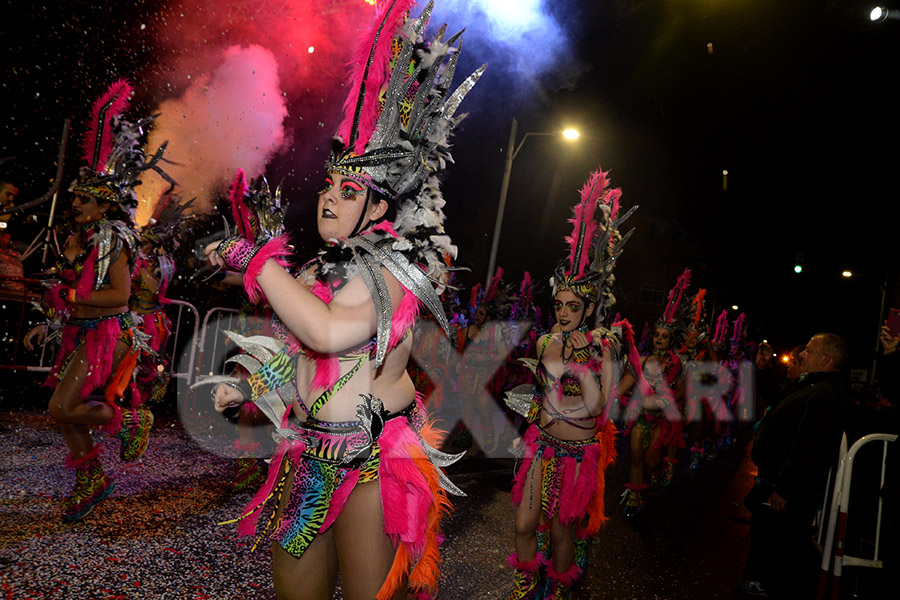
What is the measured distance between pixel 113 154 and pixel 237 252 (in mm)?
3284

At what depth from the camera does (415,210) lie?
220cm

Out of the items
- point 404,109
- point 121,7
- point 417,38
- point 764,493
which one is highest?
point 121,7

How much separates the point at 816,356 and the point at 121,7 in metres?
10.2

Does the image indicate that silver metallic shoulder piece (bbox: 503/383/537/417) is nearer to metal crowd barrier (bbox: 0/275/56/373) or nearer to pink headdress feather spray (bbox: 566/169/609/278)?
pink headdress feather spray (bbox: 566/169/609/278)

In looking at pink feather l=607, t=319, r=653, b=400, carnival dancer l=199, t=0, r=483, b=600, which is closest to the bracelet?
carnival dancer l=199, t=0, r=483, b=600

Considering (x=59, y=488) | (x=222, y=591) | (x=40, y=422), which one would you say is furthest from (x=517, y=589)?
(x=40, y=422)

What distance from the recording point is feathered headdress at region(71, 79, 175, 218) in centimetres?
416

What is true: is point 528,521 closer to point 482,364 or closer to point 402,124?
point 402,124

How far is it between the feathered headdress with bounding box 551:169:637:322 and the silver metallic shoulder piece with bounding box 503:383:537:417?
794mm

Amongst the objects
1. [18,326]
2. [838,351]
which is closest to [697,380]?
[838,351]

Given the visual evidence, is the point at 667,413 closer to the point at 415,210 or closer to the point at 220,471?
the point at 220,471

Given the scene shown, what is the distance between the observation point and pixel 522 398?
4238mm

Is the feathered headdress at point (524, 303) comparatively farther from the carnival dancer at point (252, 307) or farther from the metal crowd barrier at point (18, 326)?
the metal crowd barrier at point (18, 326)

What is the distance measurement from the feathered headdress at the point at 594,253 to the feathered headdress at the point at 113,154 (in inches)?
138
